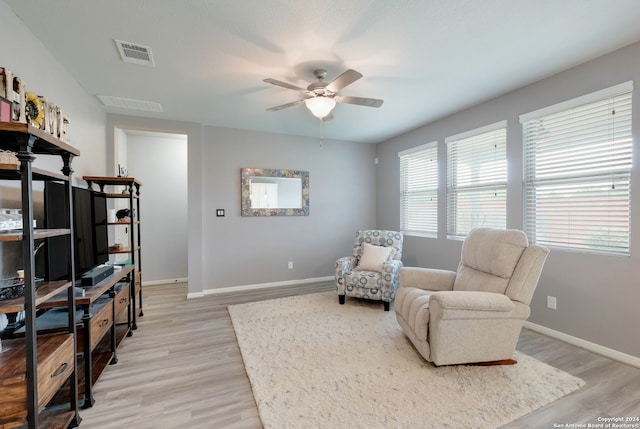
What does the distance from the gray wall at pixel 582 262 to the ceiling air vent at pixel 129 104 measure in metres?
3.96

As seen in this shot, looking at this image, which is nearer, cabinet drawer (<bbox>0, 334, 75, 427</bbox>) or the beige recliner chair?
cabinet drawer (<bbox>0, 334, 75, 427</bbox>)

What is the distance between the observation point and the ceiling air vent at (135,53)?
7.26 ft

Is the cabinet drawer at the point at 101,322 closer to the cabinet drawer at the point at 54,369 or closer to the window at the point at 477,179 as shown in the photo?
the cabinet drawer at the point at 54,369

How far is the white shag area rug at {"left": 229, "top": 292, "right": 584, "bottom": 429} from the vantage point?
167cm

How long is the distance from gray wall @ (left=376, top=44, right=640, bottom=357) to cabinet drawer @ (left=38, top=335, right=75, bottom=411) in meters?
3.91

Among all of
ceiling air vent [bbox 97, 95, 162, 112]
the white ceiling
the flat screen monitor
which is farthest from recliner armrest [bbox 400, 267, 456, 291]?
ceiling air vent [bbox 97, 95, 162, 112]

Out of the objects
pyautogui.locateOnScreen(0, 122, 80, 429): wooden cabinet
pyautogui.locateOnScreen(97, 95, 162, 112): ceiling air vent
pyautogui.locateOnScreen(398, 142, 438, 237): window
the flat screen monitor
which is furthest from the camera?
pyautogui.locateOnScreen(398, 142, 438, 237): window

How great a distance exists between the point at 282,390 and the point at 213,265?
9.00ft

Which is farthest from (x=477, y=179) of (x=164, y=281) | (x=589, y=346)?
(x=164, y=281)

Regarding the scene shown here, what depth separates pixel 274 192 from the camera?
4.64m

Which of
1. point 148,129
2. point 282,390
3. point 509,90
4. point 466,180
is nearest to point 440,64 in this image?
point 509,90

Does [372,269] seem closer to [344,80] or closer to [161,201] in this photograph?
[344,80]

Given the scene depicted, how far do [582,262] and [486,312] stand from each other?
130 centimetres

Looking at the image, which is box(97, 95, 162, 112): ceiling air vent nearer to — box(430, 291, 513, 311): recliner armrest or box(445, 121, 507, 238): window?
box(430, 291, 513, 311): recliner armrest
